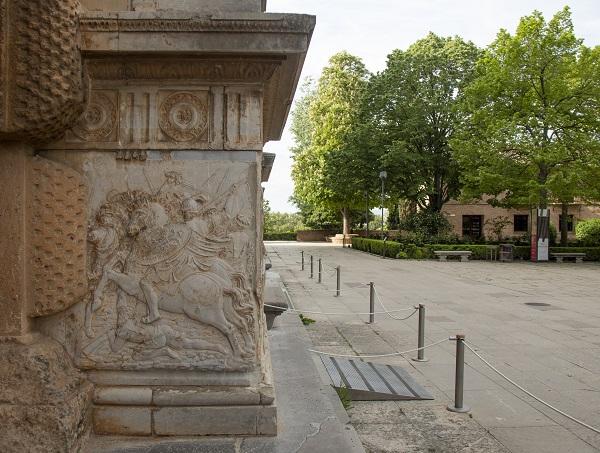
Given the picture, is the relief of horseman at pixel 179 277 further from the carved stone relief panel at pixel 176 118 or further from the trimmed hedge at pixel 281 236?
the trimmed hedge at pixel 281 236

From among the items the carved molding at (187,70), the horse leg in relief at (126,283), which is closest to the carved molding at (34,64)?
the carved molding at (187,70)

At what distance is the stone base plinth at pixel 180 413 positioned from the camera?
3303mm

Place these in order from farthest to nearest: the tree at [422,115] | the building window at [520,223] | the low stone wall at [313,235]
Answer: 1. the low stone wall at [313,235]
2. the building window at [520,223]
3. the tree at [422,115]

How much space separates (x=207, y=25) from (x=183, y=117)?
0.61 metres

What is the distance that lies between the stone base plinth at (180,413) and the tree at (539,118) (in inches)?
1040

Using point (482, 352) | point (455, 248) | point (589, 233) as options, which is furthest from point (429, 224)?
point (482, 352)

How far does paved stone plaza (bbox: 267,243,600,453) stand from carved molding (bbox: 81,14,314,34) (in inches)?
132

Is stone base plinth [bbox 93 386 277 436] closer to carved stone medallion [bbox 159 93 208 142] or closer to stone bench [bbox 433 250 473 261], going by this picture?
carved stone medallion [bbox 159 93 208 142]

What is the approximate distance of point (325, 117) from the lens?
152 ft

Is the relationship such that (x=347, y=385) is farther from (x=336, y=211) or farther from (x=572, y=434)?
(x=336, y=211)

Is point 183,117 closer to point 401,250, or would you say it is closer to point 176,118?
point 176,118

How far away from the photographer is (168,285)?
11.3ft

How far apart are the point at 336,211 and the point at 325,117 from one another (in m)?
9.44

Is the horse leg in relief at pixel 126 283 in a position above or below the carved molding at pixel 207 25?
below
